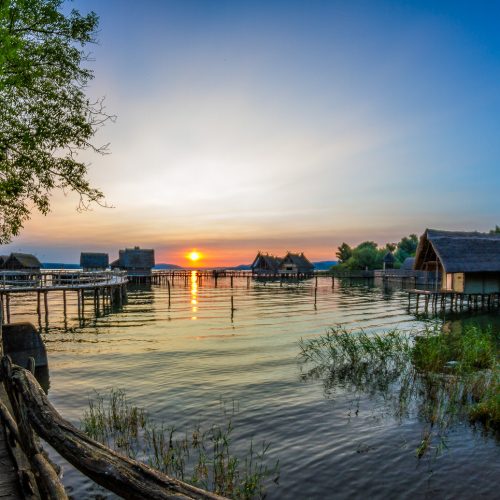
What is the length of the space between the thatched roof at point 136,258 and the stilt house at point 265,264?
2132 cm

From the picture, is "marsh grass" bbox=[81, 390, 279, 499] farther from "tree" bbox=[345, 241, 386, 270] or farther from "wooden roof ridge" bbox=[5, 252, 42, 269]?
"tree" bbox=[345, 241, 386, 270]

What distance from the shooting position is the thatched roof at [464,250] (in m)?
28.4

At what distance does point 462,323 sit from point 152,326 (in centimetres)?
1826

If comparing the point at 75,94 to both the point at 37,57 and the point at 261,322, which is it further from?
the point at 261,322

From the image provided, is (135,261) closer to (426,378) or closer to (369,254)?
(369,254)

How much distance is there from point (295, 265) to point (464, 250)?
4738 centimetres

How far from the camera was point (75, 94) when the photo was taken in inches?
425

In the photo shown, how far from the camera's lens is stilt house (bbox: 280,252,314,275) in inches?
2997

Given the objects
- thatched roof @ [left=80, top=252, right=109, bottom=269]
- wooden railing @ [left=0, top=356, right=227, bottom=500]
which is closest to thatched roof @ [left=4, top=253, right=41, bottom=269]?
thatched roof @ [left=80, top=252, right=109, bottom=269]

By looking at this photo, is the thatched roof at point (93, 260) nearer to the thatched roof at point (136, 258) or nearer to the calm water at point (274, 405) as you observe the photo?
the thatched roof at point (136, 258)

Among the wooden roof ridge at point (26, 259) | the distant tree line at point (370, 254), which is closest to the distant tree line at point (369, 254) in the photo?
the distant tree line at point (370, 254)

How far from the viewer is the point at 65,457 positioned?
9.32 feet

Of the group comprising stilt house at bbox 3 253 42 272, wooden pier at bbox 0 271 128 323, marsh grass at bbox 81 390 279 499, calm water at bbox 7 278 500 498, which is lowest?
calm water at bbox 7 278 500 498

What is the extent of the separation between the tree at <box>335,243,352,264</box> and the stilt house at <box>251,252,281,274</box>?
22.9 meters
